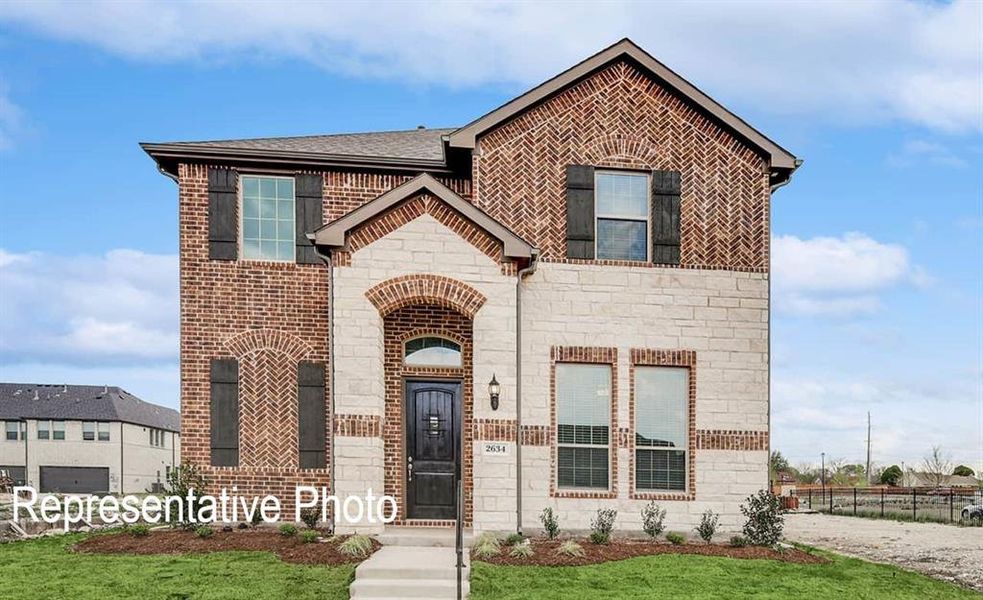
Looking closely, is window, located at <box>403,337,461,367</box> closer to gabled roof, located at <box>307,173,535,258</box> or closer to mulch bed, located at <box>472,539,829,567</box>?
gabled roof, located at <box>307,173,535,258</box>


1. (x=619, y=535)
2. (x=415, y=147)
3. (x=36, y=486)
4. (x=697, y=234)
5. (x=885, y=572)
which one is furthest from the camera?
(x=36, y=486)

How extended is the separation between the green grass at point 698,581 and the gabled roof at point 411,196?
4.91 meters

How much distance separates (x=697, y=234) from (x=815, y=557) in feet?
18.7

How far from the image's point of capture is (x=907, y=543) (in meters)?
17.0

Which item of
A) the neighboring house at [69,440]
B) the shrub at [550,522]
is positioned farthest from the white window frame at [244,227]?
the neighboring house at [69,440]

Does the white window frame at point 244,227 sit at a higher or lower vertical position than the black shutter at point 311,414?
higher

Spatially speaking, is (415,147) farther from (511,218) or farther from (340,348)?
(340,348)

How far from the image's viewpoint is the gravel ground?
13.0 meters

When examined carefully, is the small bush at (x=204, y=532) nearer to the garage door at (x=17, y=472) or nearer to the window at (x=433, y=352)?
the window at (x=433, y=352)

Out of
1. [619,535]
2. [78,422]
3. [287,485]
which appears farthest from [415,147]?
[78,422]

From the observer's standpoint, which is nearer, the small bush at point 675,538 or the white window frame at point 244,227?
the small bush at point 675,538

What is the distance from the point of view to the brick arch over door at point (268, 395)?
13.9 meters

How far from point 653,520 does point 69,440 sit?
151 feet

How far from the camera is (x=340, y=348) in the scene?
12398 mm
